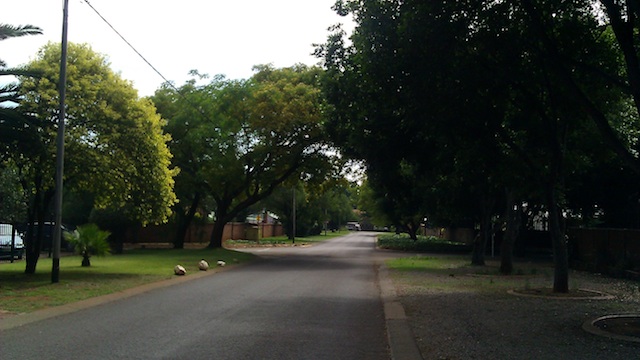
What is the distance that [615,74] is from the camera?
45.4 ft

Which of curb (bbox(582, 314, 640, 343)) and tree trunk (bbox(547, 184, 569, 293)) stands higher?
tree trunk (bbox(547, 184, 569, 293))

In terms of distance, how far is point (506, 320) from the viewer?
10.6 metres

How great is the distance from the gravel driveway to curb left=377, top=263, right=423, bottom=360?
14 centimetres

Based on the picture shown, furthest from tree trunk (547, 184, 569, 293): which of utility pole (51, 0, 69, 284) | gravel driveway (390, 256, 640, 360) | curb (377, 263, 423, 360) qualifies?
utility pole (51, 0, 69, 284)

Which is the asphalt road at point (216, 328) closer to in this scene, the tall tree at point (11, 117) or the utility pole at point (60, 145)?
the utility pole at point (60, 145)

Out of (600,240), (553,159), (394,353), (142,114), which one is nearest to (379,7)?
(553,159)

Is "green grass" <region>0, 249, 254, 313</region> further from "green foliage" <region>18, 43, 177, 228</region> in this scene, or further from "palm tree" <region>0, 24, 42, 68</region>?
"palm tree" <region>0, 24, 42, 68</region>

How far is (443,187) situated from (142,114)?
47.1ft

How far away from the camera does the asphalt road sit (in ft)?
26.5

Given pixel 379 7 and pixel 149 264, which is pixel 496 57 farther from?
pixel 149 264

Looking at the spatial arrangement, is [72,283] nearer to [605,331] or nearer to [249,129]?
[605,331]

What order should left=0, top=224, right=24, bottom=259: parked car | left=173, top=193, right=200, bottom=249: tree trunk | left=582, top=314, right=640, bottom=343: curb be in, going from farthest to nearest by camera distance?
left=173, top=193, right=200, bottom=249: tree trunk < left=0, top=224, right=24, bottom=259: parked car < left=582, top=314, right=640, bottom=343: curb

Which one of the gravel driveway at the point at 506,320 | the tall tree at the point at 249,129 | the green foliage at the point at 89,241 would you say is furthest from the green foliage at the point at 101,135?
the tall tree at the point at 249,129

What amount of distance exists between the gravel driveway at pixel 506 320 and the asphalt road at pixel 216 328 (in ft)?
2.93
